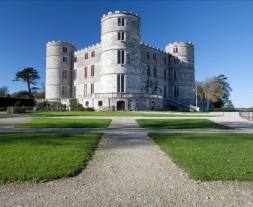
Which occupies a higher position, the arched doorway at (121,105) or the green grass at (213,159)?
the arched doorway at (121,105)

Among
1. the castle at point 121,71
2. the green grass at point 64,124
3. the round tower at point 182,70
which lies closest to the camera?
the green grass at point 64,124

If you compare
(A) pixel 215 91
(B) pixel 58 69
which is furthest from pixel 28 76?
(A) pixel 215 91

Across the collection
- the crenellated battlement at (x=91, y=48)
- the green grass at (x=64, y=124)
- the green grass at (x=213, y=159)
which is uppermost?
the crenellated battlement at (x=91, y=48)

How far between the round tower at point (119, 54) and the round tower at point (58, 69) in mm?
14389

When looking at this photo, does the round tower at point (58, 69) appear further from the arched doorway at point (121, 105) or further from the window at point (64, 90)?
the arched doorway at point (121, 105)

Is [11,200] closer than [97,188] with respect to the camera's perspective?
Yes

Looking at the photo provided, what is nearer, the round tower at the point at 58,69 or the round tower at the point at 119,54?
the round tower at the point at 119,54

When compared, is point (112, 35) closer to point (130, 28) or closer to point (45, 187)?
point (130, 28)

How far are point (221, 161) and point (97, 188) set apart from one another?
3.39 meters

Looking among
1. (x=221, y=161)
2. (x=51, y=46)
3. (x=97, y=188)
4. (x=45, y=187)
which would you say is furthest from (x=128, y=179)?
(x=51, y=46)

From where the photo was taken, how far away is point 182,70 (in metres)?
54.1

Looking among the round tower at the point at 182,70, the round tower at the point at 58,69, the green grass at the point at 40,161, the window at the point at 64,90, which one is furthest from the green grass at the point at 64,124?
the round tower at the point at 182,70

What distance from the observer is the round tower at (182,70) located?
177ft

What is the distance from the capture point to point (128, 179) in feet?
16.7
